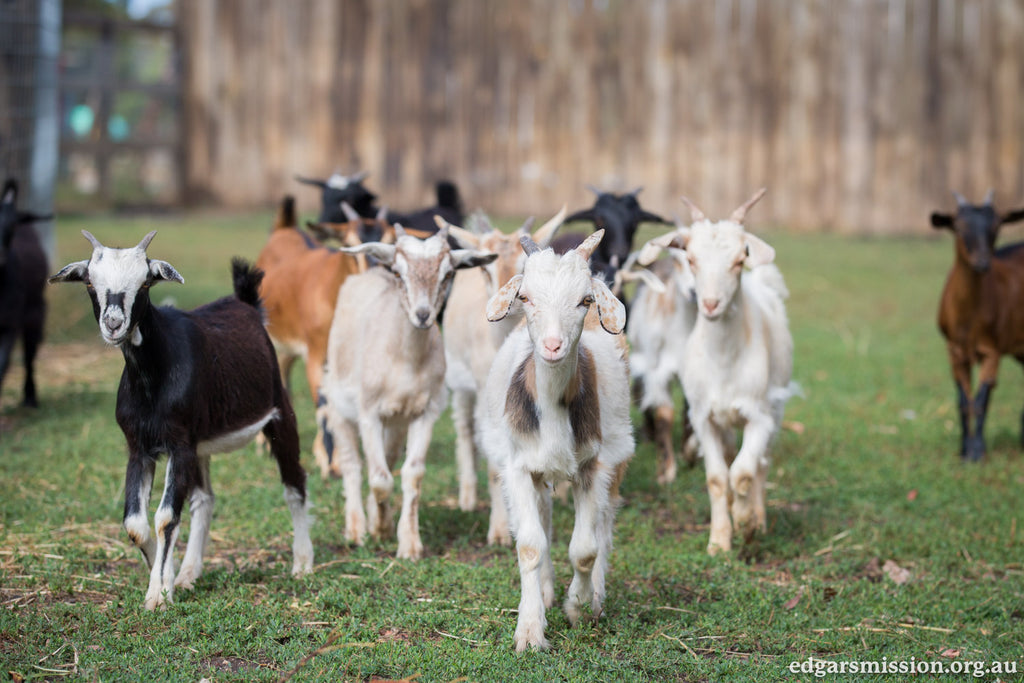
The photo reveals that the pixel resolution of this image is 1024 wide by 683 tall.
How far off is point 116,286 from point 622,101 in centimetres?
1418

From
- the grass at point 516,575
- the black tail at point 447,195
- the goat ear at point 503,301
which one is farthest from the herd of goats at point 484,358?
the black tail at point 447,195

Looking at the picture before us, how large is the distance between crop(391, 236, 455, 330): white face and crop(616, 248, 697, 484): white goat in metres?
1.74

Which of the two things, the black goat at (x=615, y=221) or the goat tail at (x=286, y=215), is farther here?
the goat tail at (x=286, y=215)

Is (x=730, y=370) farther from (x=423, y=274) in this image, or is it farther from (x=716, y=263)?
(x=423, y=274)

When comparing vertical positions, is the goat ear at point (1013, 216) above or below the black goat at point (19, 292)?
above

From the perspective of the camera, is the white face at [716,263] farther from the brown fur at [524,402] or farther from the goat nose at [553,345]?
the goat nose at [553,345]

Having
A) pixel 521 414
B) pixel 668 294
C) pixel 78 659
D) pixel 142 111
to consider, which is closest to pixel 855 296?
pixel 668 294

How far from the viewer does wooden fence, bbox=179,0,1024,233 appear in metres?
17.4

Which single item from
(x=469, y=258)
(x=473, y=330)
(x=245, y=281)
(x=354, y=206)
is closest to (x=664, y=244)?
(x=469, y=258)

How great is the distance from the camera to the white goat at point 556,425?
4.82 m

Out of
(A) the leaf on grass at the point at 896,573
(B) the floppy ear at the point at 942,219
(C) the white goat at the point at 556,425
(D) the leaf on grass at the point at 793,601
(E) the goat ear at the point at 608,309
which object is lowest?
(A) the leaf on grass at the point at 896,573

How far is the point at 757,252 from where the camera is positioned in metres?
6.34

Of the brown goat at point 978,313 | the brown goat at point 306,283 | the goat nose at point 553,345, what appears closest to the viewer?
the goat nose at point 553,345

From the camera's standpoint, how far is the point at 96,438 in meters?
8.20
